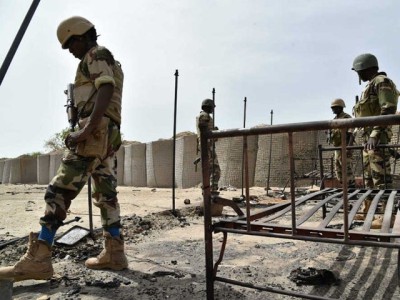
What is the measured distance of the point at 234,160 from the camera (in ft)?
34.4

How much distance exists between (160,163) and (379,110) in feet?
30.2

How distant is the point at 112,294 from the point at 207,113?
4.54 metres

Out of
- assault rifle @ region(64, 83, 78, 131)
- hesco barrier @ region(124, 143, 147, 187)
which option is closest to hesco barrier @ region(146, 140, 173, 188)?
hesco barrier @ region(124, 143, 147, 187)

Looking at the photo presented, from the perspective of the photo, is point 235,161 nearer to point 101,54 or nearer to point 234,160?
point 234,160

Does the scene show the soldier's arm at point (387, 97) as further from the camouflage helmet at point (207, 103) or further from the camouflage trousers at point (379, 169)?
the camouflage helmet at point (207, 103)

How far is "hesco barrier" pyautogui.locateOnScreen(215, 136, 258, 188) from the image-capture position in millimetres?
10336

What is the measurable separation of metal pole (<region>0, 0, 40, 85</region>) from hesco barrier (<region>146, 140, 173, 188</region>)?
32.9 feet

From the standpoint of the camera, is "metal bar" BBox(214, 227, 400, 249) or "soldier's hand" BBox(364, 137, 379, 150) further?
"soldier's hand" BBox(364, 137, 379, 150)

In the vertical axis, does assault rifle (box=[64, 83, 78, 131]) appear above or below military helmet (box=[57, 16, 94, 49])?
below

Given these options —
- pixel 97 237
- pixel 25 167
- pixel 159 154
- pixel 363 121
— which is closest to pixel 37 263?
pixel 97 237

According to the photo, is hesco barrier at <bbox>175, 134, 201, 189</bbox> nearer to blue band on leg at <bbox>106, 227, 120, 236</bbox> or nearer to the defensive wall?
the defensive wall

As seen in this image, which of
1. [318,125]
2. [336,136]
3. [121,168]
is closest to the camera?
[318,125]

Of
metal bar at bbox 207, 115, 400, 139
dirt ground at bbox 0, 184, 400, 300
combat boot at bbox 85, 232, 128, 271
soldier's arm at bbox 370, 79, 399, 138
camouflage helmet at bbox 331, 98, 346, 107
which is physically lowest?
dirt ground at bbox 0, 184, 400, 300

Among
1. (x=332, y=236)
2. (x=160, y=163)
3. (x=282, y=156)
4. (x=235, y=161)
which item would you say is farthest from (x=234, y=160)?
(x=332, y=236)
